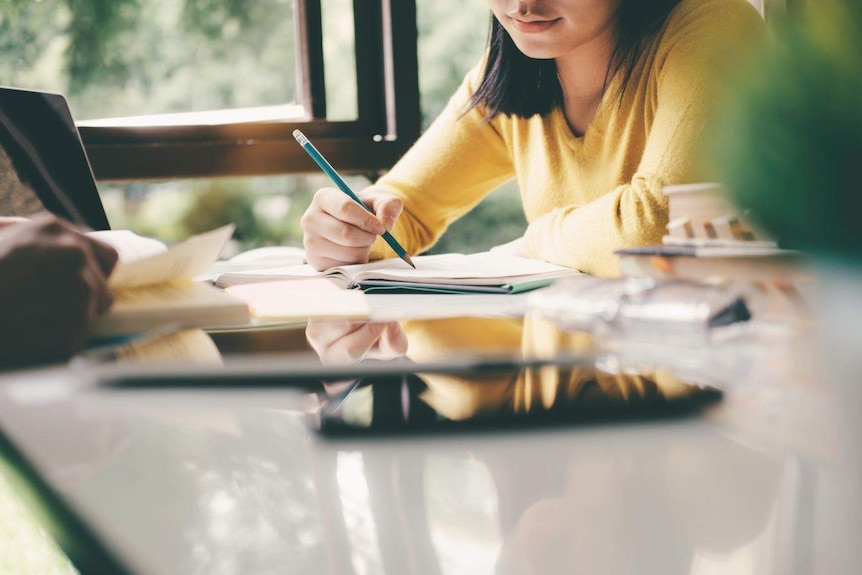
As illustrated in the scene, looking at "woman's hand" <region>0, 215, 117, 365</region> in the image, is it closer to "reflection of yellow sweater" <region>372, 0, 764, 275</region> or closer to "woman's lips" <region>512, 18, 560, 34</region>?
"reflection of yellow sweater" <region>372, 0, 764, 275</region>

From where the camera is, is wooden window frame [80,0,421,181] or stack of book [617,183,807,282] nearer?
stack of book [617,183,807,282]

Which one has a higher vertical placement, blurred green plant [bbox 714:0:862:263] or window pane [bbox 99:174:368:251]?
blurred green plant [bbox 714:0:862:263]

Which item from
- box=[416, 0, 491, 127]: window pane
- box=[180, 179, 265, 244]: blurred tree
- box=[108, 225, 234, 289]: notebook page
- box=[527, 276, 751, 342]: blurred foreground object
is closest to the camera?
box=[527, 276, 751, 342]: blurred foreground object

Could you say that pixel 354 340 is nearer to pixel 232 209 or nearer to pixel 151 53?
pixel 151 53

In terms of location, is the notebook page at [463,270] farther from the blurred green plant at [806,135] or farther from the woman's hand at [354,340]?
the blurred green plant at [806,135]

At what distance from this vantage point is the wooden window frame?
70.2 inches

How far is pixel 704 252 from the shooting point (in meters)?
0.48

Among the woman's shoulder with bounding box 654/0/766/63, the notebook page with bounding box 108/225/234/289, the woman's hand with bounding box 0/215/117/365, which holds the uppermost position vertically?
the woman's shoulder with bounding box 654/0/766/63

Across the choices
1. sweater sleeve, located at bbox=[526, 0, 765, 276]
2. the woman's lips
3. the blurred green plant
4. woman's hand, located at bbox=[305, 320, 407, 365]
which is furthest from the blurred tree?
the blurred green plant

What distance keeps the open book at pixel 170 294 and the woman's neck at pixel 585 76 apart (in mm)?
812

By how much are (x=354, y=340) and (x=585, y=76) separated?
3.07 ft

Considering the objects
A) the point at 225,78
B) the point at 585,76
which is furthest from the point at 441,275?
the point at 225,78

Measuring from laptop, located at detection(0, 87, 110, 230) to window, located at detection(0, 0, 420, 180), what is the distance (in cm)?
77

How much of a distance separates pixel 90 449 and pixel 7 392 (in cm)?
6
